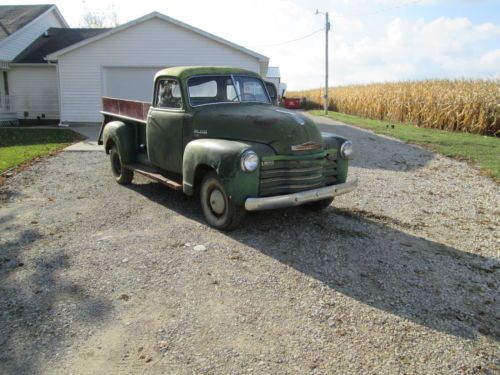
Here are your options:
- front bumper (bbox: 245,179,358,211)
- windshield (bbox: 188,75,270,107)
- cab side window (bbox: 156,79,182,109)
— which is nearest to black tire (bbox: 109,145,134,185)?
cab side window (bbox: 156,79,182,109)

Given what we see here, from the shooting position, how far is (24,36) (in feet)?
73.9

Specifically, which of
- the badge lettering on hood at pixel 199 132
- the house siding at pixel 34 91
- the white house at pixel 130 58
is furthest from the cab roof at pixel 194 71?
the house siding at pixel 34 91

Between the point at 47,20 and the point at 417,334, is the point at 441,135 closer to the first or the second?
the point at 417,334

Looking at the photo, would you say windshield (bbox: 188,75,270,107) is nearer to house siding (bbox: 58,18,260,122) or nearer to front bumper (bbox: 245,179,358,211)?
front bumper (bbox: 245,179,358,211)

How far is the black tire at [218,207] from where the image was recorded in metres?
5.24

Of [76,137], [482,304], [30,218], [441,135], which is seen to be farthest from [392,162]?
[76,137]

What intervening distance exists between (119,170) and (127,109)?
1.17 m

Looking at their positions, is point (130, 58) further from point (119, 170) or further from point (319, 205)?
point (319, 205)

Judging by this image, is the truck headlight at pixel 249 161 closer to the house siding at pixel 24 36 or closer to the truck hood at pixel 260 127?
the truck hood at pixel 260 127

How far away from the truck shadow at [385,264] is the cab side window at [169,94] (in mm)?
1553

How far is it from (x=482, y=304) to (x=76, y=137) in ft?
45.0

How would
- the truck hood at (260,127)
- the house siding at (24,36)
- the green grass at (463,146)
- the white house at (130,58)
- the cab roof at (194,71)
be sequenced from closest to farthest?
the truck hood at (260,127) < the cab roof at (194,71) < the green grass at (463,146) < the white house at (130,58) < the house siding at (24,36)

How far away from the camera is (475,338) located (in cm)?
327

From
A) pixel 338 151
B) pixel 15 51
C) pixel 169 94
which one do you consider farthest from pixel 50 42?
pixel 338 151
